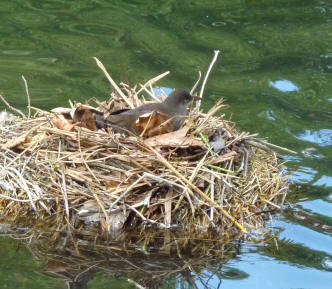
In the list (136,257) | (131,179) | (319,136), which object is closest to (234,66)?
(319,136)

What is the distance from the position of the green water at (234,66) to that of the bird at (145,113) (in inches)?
57.2

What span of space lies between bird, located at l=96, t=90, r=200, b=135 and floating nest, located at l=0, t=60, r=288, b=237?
0.13 metres

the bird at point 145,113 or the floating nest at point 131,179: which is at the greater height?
the bird at point 145,113

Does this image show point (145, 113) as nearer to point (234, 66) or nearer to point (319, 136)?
point (319, 136)

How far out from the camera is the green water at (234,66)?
7836 mm

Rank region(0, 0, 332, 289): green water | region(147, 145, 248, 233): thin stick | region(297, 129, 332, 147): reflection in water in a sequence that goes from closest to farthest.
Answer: region(147, 145, 248, 233): thin stick
region(0, 0, 332, 289): green water
region(297, 129, 332, 147): reflection in water

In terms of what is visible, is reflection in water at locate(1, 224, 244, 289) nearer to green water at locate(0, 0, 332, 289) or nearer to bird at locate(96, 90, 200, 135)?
green water at locate(0, 0, 332, 289)

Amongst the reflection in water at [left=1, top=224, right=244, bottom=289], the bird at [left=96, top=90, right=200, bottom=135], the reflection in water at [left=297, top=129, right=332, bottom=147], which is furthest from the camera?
the reflection in water at [left=297, top=129, right=332, bottom=147]

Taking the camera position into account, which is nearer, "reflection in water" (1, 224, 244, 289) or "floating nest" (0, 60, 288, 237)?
"reflection in water" (1, 224, 244, 289)

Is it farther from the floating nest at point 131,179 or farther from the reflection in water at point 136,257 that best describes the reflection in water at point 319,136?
the reflection in water at point 136,257

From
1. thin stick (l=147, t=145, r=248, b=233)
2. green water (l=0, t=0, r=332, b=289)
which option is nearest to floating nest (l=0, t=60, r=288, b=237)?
thin stick (l=147, t=145, r=248, b=233)

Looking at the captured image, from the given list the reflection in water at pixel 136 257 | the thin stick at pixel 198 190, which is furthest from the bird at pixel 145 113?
the reflection in water at pixel 136 257

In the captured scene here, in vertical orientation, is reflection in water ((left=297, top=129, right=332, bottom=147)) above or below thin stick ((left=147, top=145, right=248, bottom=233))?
below

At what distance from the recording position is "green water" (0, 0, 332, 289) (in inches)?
309
